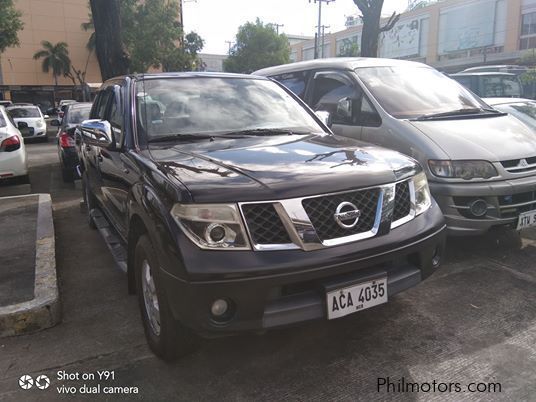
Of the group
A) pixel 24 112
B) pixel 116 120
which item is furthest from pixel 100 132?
pixel 24 112

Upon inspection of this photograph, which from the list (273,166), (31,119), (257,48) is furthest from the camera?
(257,48)

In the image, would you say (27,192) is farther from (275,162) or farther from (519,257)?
(519,257)

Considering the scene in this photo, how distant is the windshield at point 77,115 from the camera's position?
31.8ft

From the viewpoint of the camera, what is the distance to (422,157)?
4438mm

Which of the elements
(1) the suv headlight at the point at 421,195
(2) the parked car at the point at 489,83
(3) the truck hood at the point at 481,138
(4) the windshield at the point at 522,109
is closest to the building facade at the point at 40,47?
(2) the parked car at the point at 489,83

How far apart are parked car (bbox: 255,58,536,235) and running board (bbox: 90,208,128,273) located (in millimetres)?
2688

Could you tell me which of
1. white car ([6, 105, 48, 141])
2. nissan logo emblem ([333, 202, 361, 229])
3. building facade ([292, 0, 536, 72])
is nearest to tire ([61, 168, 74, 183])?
nissan logo emblem ([333, 202, 361, 229])

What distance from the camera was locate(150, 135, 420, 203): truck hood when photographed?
99.5 inches

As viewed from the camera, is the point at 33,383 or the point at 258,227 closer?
the point at 258,227

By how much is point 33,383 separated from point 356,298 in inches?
75.1

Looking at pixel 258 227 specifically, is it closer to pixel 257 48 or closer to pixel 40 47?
pixel 257 48

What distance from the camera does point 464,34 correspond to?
4028 centimetres

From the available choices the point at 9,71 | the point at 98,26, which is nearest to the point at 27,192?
the point at 98,26

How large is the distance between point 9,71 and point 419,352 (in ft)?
202
